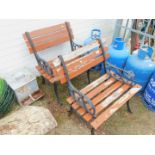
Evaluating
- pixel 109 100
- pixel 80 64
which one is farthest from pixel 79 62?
pixel 109 100

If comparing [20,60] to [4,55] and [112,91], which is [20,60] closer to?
[4,55]

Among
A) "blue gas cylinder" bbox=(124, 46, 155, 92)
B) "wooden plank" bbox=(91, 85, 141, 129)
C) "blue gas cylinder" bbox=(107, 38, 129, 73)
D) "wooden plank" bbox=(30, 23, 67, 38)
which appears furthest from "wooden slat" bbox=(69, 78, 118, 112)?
"wooden plank" bbox=(30, 23, 67, 38)

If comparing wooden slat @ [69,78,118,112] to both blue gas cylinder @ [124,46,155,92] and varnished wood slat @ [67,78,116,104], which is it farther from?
blue gas cylinder @ [124,46,155,92]

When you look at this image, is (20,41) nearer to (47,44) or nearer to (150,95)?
(47,44)

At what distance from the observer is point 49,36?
2598 millimetres

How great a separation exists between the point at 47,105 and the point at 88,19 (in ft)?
5.69

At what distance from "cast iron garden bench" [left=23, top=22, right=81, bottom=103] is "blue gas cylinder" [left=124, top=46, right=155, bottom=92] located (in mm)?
1111

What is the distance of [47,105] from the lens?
2709 millimetres

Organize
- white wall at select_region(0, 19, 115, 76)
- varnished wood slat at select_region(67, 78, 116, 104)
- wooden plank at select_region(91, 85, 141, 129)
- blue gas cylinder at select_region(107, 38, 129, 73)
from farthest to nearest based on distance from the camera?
blue gas cylinder at select_region(107, 38, 129, 73) → white wall at select_region(0, 19, 115, 76) → varnished wood slat at select_region(67, 78, 116, 104) → wooden plank at select_region(91, 85, 141, 129)

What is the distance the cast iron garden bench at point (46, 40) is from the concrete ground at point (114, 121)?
8.6 inches

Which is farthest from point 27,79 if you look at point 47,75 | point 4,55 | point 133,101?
point 133,101

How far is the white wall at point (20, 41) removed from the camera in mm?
2331

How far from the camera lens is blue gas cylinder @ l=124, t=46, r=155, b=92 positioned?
98.4 inches

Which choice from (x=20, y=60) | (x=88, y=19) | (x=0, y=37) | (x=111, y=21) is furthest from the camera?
(x=111, y=21)
